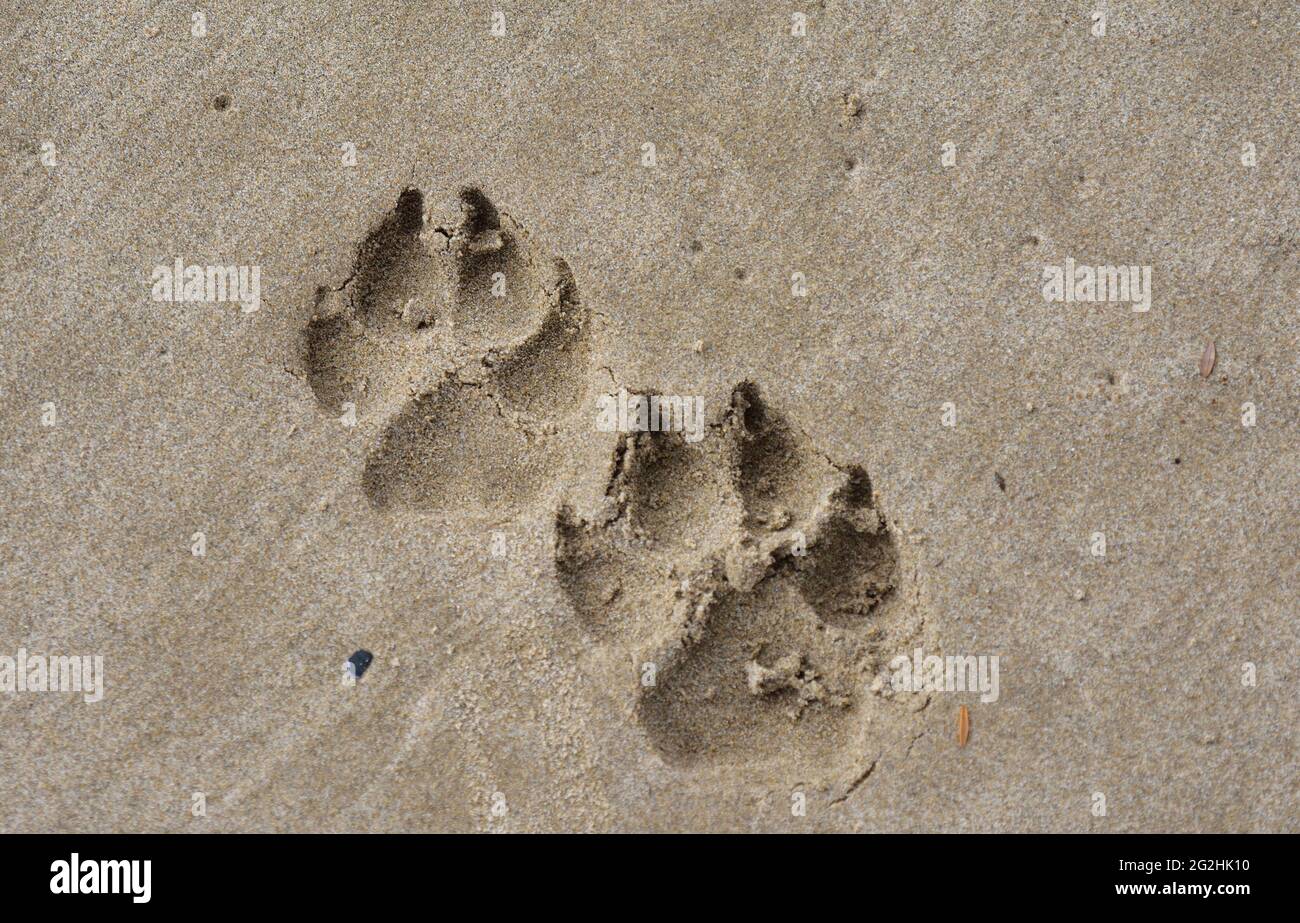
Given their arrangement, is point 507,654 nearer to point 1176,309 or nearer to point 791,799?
point 791,799

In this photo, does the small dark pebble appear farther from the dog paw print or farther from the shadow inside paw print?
the shadow inside paw print

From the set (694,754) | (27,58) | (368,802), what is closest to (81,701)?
(368,802)

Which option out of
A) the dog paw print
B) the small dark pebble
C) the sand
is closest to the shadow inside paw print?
the sand

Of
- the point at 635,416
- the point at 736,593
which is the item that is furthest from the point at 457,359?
the point at 736,593

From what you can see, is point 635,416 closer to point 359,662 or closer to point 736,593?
point 736,593

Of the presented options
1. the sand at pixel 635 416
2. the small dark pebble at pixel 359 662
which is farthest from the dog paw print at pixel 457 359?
the small dark pebble at pixel 359 662

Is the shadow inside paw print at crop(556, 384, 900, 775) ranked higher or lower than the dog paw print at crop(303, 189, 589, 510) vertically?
lower
